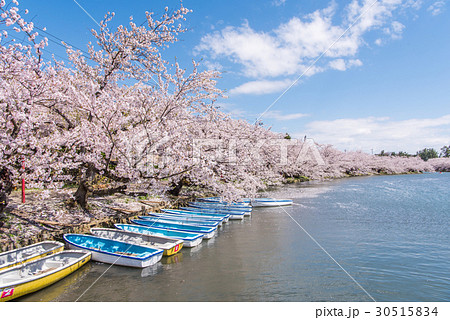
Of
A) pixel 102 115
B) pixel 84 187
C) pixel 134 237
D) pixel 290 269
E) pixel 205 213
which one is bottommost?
pixel 290 269

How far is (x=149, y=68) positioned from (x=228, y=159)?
601cm

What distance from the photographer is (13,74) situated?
724 cm

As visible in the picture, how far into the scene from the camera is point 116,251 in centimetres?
941

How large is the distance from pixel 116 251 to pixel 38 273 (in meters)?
2.51

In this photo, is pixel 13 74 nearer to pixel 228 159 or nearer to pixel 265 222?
pixel 228 159

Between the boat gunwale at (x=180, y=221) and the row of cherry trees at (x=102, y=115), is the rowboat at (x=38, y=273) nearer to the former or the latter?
the row of cherry trees at (x=102, y=115)

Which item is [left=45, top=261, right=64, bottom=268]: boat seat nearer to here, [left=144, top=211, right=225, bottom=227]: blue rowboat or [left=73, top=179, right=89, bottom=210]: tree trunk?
[left=73, top=179, right=89, bottom=210]: tree trunk

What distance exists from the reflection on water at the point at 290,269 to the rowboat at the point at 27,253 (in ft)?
3.85

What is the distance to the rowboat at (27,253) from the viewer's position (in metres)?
7.31

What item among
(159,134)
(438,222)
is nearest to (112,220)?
(159,134)

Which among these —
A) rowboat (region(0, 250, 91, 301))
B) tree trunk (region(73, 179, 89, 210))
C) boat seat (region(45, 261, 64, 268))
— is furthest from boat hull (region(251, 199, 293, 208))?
boat seat (region(45, 261, 64, 268))

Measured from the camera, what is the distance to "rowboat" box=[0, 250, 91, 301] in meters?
6.04

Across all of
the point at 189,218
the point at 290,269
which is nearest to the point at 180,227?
the point at 189,218

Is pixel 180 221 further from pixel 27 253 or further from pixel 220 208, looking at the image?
pixel 27 253
